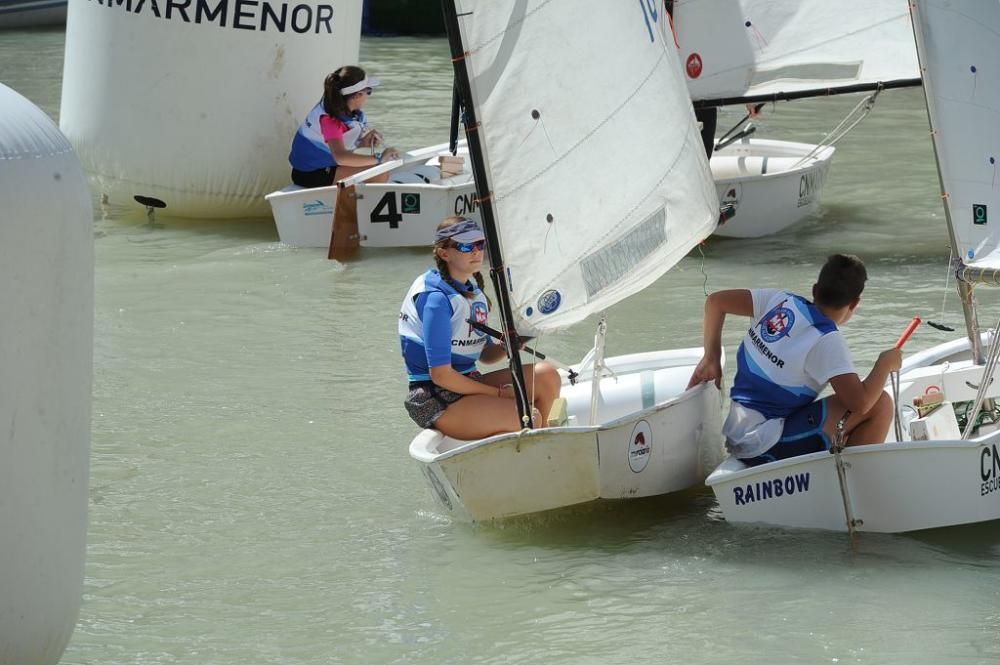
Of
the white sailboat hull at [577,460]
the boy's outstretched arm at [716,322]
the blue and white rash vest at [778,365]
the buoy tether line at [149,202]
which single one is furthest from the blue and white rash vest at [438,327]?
the buoy tether line at [149,202]

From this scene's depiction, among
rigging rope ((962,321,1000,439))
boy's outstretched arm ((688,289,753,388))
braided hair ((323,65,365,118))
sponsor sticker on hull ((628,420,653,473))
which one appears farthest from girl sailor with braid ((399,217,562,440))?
braided hair ((323,65,365,118))

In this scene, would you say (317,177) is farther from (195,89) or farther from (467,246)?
(467,246)

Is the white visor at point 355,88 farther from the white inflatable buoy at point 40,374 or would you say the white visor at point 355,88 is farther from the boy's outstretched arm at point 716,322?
the white inflatable buoy at point 40,374

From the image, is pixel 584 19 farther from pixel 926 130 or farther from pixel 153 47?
pixel 926 130

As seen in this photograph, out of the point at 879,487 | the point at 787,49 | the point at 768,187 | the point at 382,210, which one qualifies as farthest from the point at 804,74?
the point at 879,487

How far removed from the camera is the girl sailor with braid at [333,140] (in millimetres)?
8852

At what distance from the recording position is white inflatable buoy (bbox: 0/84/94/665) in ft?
10.7

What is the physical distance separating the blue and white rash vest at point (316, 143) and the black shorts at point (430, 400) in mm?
4206

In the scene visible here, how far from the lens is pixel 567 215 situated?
484 cm

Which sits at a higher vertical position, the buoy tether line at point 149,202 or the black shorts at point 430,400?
the black shorts at point 430,400

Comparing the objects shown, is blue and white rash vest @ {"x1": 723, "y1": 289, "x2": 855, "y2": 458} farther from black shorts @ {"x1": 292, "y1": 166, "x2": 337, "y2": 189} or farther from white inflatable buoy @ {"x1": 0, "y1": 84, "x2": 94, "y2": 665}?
black shorts @ {"x1": 292, "y1": 166, "x2": 337, "y2": 189}

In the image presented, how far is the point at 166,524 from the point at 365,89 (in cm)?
430

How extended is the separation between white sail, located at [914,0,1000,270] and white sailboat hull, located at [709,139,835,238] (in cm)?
359

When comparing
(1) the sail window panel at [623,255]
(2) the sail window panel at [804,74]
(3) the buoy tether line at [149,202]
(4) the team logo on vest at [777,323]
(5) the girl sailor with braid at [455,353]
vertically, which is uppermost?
(2) the sail window panel at [804,74]
